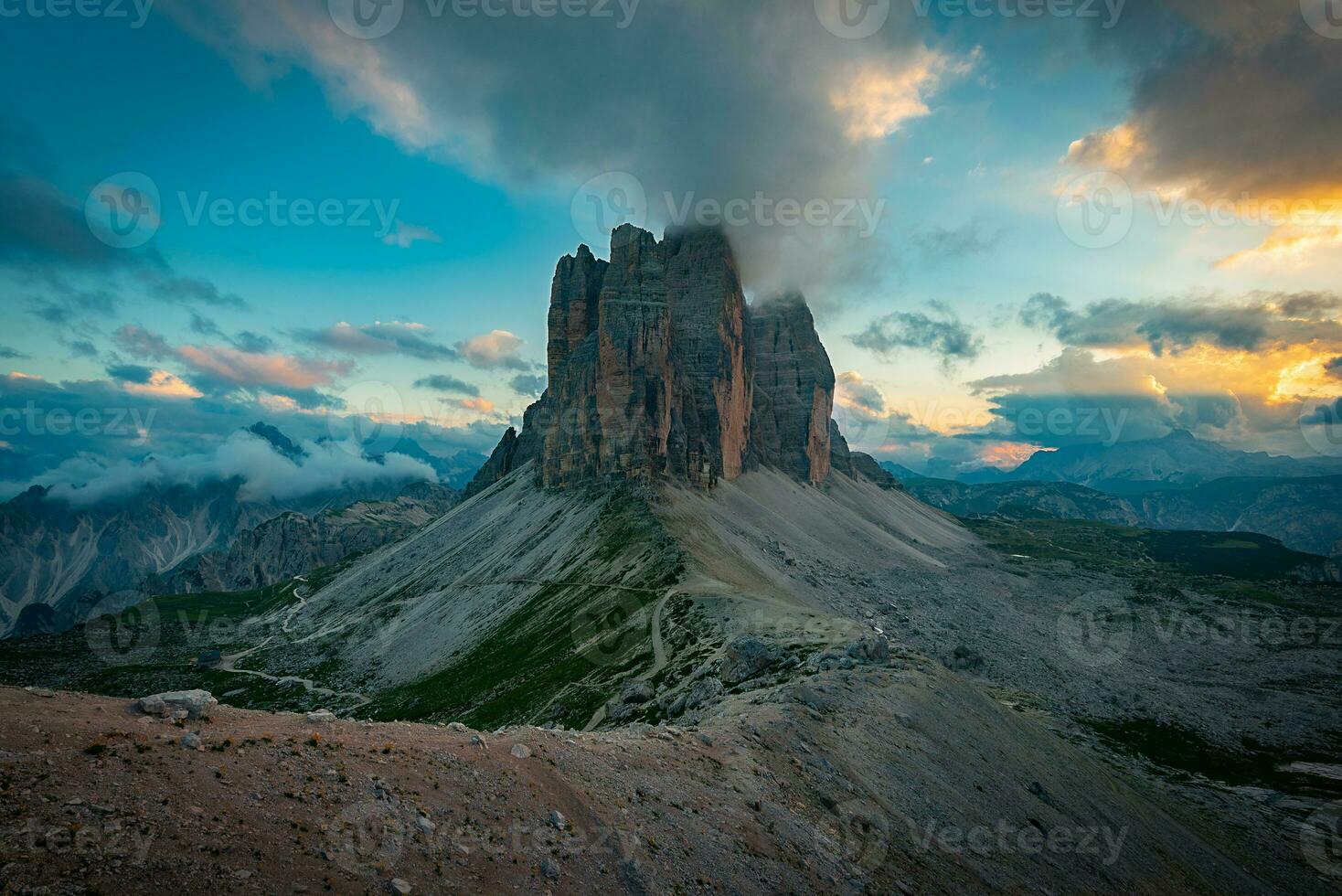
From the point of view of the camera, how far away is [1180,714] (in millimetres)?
69938

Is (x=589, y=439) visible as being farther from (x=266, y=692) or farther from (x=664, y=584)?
(x=266, y=692)

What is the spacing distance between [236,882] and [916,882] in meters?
23.8
